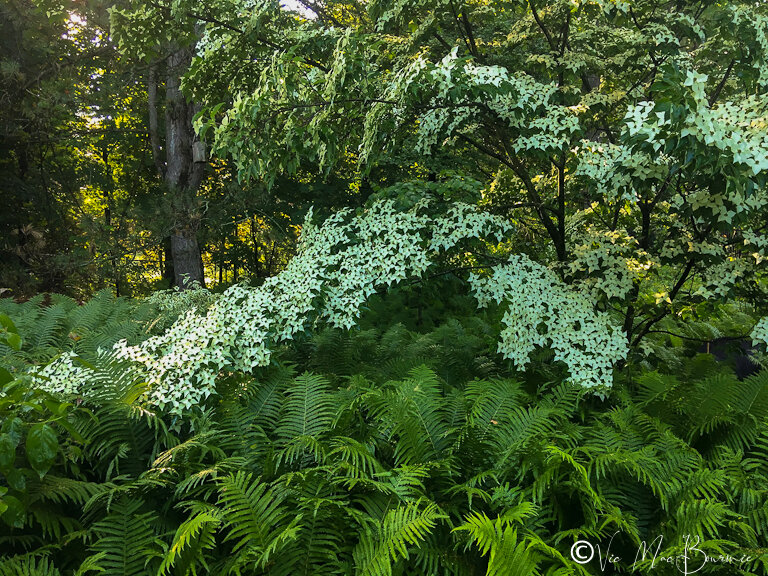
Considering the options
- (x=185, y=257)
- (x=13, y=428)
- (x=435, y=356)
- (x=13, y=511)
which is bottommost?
(x=435, y=356)

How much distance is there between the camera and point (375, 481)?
2393mm

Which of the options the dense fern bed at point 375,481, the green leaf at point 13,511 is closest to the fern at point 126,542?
the dense fern bed at point 375,481

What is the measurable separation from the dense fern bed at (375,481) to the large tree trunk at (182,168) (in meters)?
4.29

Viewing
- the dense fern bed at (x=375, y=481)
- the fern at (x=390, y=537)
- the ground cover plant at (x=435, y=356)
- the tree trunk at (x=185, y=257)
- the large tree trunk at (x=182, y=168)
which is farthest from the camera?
the tree trunk at (x=185, y=257)

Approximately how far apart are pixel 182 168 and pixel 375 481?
22.9 ft

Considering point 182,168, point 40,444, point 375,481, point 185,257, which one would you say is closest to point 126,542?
point 40,444

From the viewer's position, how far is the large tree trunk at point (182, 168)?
7578mm

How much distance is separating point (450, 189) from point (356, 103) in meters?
0.95

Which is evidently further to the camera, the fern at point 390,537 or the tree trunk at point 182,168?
the tree trunk at point 182,168

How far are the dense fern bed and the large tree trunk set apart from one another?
4.29 meters

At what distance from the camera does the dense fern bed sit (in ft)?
7.02

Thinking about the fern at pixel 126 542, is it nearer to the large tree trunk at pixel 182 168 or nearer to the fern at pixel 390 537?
the fern at pixel 390 537

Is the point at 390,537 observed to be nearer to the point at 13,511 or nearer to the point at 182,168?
the point at 13,511

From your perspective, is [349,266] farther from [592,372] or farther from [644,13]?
[644,13]
